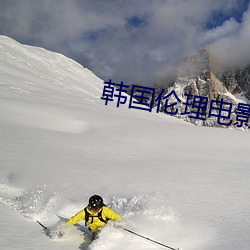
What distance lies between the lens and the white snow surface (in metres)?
5.42

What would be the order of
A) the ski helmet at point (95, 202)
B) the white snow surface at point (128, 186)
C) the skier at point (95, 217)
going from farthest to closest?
the skier at point (95, 217) → the ski helmet at point (95, 202) → the white snow surface at point (128, 186)

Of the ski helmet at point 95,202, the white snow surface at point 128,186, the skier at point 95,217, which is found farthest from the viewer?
the skier at point 95,217

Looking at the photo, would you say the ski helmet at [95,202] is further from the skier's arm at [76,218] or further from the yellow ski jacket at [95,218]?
the skier's arm at [76,218]

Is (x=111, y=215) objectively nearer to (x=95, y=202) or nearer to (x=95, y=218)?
(x=95, y=218)

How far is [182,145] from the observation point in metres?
13.0

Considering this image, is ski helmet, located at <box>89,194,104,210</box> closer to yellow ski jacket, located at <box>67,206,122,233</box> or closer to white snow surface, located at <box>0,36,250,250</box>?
yellow ski jacket, located at <box>67,206,122,233</box>

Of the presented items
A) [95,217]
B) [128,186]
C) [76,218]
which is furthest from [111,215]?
[128,186]

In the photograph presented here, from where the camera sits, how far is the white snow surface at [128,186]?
5418mm

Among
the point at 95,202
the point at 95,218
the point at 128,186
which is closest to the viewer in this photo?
the point at 95,202

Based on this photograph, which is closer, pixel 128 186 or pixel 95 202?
pixel 95 202

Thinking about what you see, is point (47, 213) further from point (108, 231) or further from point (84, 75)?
point (84, 75)

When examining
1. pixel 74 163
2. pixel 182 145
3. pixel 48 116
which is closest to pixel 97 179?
pixel 74 163

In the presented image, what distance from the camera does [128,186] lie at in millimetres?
7797

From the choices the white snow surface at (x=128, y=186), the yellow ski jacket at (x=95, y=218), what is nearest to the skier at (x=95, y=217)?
the yellow ski jacket at (x=95, y=218)
